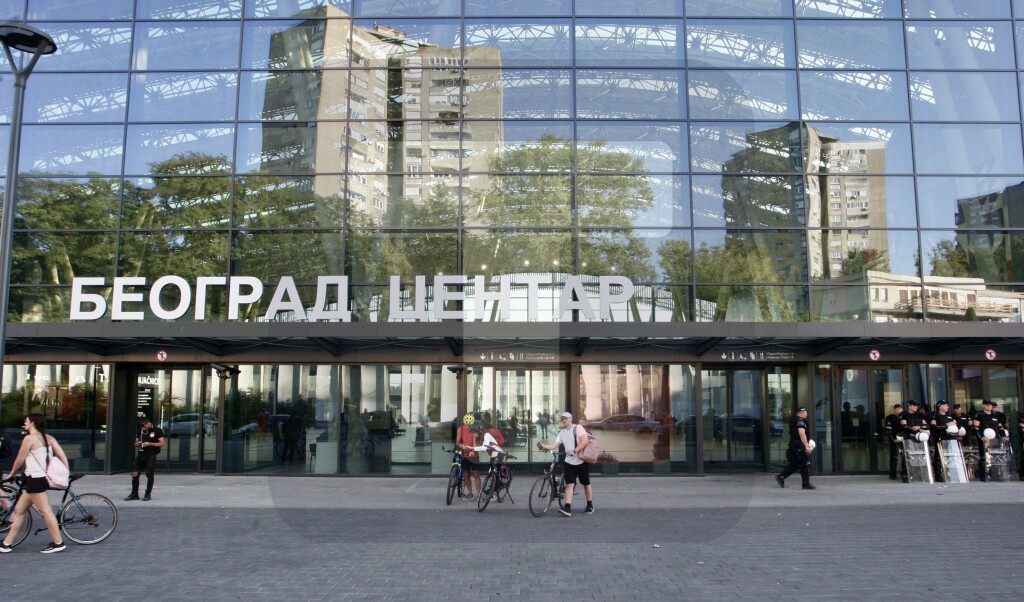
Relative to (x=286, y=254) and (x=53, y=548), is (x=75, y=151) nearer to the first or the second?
(x=286, y=254)

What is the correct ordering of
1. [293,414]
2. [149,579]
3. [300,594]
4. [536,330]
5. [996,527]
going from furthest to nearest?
[293,414] < [536,330] < [996,527] < [149,579] < [300,594]

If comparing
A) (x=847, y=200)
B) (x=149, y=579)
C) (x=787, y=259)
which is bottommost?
(x=149, y=579)

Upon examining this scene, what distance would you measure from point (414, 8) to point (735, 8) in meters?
8.67

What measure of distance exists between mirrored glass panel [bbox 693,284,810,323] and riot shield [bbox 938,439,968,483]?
439cm

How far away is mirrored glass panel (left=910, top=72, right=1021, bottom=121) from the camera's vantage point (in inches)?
851

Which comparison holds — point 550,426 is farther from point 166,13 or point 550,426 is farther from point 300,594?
point 166,13

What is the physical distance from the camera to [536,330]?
60.3 ft

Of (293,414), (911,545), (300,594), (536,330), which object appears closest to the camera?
(300,594)

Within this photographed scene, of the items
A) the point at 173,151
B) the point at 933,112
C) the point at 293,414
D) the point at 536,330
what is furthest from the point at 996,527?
the point at 173,151

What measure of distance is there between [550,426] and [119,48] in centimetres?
1544

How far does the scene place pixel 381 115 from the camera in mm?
21641

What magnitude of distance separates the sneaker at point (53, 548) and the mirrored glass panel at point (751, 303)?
14857mm

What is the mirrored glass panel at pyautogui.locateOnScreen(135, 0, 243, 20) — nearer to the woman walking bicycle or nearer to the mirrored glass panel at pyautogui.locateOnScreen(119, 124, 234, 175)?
the mirrored glass panel at pyautogui.locateOnScreen(119, 124, 234, 175)

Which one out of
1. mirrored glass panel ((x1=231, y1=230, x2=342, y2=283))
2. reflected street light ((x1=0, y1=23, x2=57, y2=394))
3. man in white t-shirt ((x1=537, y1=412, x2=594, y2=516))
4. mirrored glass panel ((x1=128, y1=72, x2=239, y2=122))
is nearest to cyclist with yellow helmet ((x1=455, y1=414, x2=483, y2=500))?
man in white t-shirt ((x1=537, y1=412, x2=594, y2=516))
